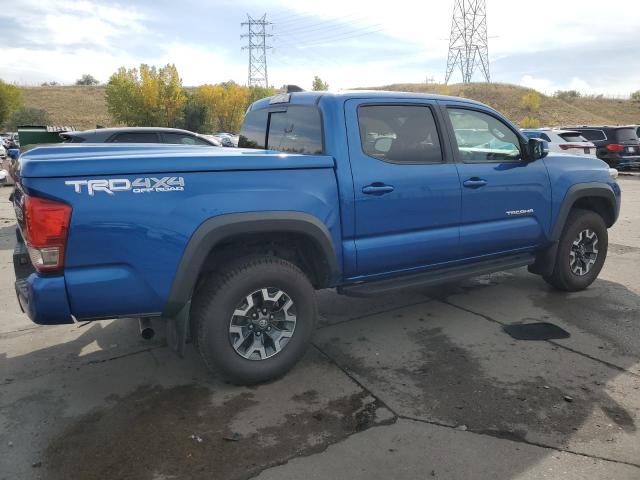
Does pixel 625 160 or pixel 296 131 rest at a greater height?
pixel 296 131

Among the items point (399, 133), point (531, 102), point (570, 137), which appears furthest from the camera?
point (531, 102)

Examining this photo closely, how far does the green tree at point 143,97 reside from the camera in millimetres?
47250

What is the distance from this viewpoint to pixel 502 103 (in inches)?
2773

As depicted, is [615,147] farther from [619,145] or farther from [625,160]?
[625,160]

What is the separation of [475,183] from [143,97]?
1913 inches

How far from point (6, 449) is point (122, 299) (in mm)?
994

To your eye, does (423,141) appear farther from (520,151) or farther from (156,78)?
(156,78)

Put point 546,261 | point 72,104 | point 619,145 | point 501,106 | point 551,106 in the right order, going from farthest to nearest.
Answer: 1. point 72,104
2. point 551,106
3. point 501,106
4. point 619,145
5. point 546,261

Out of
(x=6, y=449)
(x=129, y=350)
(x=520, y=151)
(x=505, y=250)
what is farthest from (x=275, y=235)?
(x=520, y=151)

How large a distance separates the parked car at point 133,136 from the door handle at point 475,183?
232 inches

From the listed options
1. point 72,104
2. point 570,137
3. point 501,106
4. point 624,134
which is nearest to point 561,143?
point 570,137

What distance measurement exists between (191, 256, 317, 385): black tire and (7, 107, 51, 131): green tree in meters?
69.5

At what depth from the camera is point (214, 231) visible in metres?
3.00

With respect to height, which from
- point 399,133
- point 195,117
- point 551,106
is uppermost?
point 551,106
